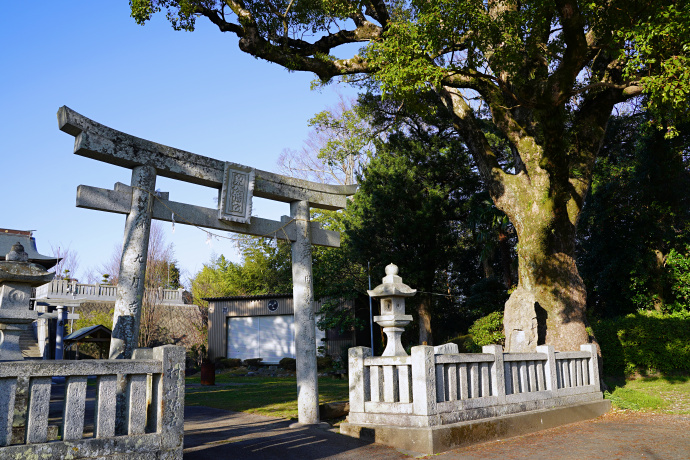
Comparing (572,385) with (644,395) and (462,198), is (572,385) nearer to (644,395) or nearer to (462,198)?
(644,395)

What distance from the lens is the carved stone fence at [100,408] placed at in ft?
16.2

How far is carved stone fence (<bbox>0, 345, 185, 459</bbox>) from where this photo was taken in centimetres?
493

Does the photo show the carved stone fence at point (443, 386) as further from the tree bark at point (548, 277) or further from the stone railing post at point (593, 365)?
the tree bark at point (548, 277)

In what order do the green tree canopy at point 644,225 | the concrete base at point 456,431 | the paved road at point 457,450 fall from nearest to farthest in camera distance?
1. the paved road at point 457,450
2. the concrete base at point 456,431
3. the green tree canopy at point 644,225

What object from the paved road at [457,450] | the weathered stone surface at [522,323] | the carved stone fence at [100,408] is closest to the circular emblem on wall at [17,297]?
the carved stone fence at [100,408]

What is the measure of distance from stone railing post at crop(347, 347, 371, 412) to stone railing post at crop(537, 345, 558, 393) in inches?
148

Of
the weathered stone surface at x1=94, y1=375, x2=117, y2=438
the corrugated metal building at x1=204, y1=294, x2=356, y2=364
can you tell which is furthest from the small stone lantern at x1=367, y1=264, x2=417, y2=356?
the corrugated metal building at x1=204, y1=294, x2=356, y2=364

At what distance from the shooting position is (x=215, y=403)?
13.0 meters

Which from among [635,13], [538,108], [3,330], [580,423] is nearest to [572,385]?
[580,423]

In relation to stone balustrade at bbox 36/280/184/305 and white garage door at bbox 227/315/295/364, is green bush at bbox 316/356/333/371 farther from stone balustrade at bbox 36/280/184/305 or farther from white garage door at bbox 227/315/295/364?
stone balustrade at bbox 36/280/184/305

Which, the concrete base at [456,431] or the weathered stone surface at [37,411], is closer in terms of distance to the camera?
the weathered stone surface at [37,411]

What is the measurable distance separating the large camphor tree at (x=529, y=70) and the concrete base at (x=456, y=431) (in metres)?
2.60

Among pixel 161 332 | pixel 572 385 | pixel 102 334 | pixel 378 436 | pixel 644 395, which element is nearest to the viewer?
pixel 378 436

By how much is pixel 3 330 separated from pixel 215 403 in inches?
307
